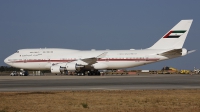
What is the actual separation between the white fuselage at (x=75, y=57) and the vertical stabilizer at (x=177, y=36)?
2.90m

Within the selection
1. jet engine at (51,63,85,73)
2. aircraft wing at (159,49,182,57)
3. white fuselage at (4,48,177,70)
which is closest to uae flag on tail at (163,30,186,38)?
white fuselage at (4,48,177,70)

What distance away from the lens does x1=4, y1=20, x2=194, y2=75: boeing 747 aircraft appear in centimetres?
5881

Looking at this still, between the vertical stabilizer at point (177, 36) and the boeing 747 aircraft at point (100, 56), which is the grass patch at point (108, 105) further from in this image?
the vertical stabilizer at point (177, 36)

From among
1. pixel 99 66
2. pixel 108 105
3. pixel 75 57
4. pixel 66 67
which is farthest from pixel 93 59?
pixel 108 105

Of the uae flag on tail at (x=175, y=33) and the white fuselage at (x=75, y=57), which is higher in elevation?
the uae flag on tail at (x=175, y=33)

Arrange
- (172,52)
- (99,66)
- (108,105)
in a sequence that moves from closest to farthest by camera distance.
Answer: (108,105), (172,52), (99,66)

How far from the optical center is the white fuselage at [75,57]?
59.1 metres

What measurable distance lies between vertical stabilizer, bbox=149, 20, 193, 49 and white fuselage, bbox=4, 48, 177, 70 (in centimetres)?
290

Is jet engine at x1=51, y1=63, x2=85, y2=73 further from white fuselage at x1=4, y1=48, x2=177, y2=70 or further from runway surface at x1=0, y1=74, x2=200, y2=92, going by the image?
runway surface at x1=0, y1=74, x2=200, y2=92

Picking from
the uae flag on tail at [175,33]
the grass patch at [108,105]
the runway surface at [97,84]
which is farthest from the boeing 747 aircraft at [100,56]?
the grass patch at [108,105]

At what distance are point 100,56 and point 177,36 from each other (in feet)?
40.8

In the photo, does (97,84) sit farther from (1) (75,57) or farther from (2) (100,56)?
(1) (75,57)

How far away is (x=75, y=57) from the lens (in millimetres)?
63562

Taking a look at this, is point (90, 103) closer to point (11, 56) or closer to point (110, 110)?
point (110, 110)
